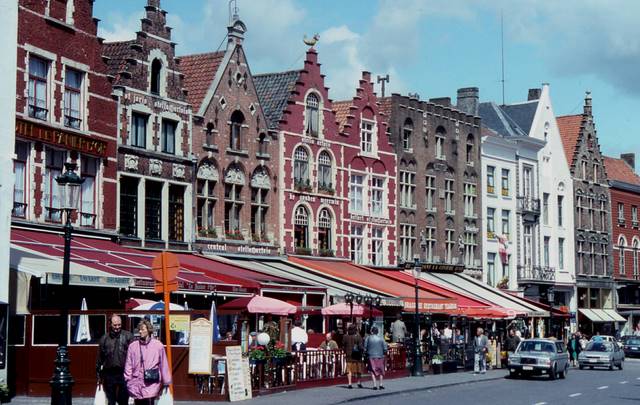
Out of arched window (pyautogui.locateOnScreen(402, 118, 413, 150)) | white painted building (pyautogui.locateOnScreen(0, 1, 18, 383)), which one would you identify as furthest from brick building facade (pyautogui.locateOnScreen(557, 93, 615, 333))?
white painted building (pyautogui.locateOnScreen(0, 1, 18, 383))

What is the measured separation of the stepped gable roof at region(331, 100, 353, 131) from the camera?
53.4m

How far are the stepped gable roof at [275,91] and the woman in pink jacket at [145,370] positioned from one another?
1165 inches

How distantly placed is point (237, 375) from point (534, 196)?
43595 mm

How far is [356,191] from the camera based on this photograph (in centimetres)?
5297

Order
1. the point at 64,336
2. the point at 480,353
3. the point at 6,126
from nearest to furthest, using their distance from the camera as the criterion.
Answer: the point at 64,336, the point at 6,126, the point at 480,353

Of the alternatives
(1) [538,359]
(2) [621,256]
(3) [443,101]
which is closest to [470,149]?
(3) [443,101]

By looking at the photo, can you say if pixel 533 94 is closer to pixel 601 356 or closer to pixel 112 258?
pixel 601 356

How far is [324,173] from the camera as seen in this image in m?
50.6

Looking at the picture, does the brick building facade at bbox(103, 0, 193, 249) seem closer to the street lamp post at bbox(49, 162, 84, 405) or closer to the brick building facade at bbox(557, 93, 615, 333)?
the street lamp post at bbox(49, 162, 84, 405)

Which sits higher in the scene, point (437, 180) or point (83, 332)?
point (437, 180)

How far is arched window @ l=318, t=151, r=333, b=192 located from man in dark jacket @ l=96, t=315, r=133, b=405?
30.2m

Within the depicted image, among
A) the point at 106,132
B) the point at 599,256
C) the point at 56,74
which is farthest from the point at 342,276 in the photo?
the point at 599,256

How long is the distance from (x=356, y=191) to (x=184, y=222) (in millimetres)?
12933

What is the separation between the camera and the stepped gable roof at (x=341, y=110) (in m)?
53.4
